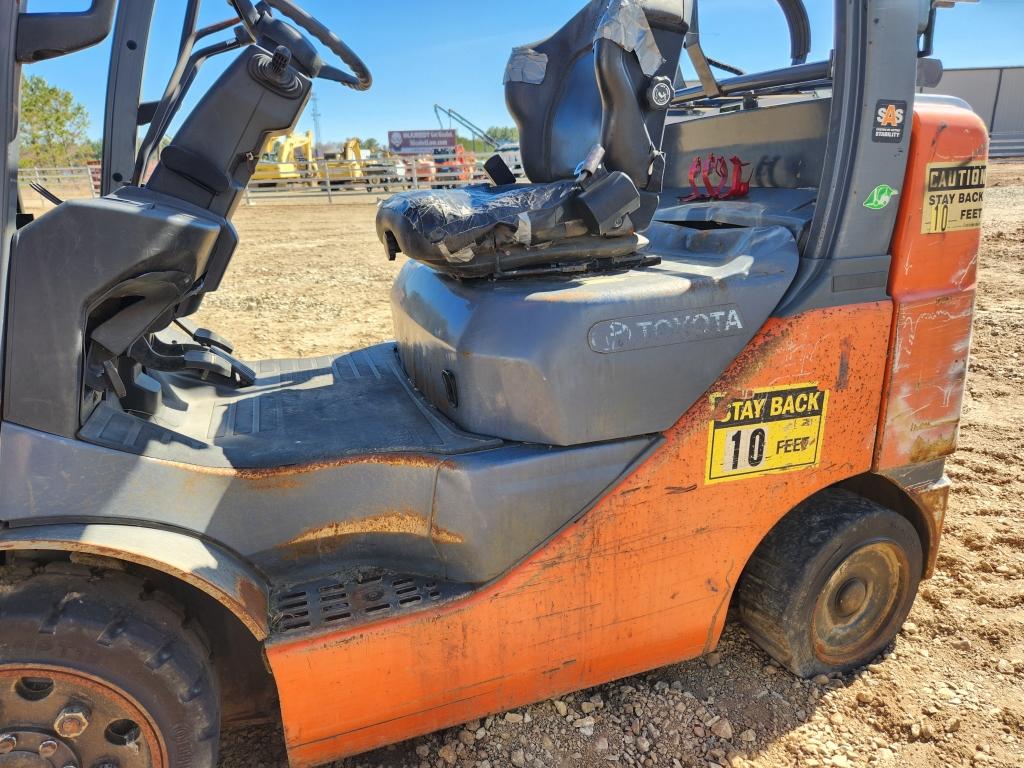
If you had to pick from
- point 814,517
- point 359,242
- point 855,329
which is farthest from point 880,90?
point 359,242

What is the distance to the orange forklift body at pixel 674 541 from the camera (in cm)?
200

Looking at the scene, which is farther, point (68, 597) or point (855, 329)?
point (855, 329)

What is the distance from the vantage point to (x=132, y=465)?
5.89ft

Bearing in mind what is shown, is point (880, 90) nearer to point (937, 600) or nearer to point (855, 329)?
point (855, 329)

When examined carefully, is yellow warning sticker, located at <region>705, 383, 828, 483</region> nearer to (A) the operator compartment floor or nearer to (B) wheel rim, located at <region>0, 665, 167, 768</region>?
(A) the operator compartment floor

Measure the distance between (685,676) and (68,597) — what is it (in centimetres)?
201

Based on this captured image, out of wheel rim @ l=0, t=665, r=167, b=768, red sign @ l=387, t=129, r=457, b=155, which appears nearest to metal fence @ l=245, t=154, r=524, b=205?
red sign @ l=387, t=129, r=457, b=155

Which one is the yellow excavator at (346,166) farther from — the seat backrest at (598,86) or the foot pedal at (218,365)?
the foot pedal at (218,365)

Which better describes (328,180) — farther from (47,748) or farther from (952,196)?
(47,748)

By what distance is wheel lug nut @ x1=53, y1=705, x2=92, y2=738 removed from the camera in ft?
5.69

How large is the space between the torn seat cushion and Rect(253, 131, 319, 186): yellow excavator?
21.5 m

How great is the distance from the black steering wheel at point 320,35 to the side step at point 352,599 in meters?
1.49

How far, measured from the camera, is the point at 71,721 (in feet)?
5.71

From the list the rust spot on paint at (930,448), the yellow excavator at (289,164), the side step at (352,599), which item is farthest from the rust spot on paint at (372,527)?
the yellow excavator at (289,164)
